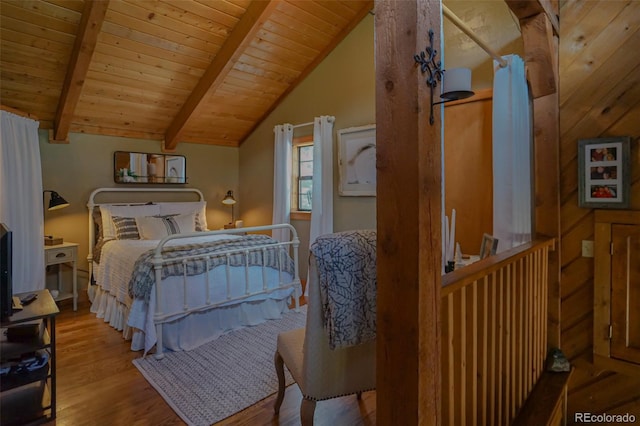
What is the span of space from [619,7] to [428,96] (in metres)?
2.15

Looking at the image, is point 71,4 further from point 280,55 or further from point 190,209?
point 190,209

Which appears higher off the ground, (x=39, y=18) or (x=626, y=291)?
(x=39, y=18)

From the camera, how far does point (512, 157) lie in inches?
90.3

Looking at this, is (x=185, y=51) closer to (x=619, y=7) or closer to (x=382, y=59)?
(x=382, y=59)

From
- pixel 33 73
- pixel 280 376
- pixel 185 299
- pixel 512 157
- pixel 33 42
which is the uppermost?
pixel 33 42

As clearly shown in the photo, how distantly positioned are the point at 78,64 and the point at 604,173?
427 cm

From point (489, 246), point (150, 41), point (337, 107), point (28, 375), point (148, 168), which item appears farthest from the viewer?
point (148, 168)

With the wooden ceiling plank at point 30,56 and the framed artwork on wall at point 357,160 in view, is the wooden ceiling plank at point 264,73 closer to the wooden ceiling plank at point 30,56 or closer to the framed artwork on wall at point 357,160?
the framed artwork on wall at point 357,160

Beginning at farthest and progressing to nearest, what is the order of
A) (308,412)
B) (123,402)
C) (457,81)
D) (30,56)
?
(30,56)
(123,402)
(308,412)
(457,81)

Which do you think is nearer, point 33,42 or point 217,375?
point 217,375

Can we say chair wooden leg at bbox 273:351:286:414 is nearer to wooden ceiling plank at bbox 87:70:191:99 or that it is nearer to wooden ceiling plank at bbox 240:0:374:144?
wooden ceiling plank at bbox 87:70:191:99

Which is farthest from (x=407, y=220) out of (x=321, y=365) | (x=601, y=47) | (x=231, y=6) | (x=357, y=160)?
(x=231, y=6)

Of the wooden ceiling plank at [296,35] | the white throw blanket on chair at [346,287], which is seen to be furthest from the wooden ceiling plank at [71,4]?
the white throw blanket on chair at [346,287]

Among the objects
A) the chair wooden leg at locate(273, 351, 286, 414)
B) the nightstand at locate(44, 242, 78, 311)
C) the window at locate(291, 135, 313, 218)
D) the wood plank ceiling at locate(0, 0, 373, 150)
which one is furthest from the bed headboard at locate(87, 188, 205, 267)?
the chair wooden leg at locate(273, 351, 286, 414)
